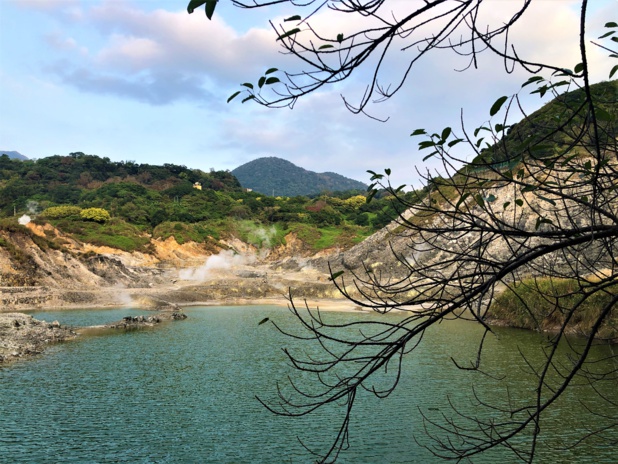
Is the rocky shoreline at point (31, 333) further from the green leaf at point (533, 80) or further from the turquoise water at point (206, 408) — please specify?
the green leaf at point (533, 80)

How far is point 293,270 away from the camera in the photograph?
68.3 m

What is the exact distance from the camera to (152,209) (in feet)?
282

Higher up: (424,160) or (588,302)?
(424,160)

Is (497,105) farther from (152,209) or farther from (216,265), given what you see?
(152,209)

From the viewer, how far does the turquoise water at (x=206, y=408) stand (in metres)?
12.5

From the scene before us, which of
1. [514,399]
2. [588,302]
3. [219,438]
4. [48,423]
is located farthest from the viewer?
[588,302]

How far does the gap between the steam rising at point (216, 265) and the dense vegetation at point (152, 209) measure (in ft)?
11.8

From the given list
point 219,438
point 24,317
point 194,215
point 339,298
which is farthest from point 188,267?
point 219,438

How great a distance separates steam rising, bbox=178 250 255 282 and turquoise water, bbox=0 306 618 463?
3615cm

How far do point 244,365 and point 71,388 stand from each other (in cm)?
721

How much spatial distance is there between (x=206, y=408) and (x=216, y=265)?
5822cm

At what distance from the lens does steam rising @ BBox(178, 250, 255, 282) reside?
64.3m

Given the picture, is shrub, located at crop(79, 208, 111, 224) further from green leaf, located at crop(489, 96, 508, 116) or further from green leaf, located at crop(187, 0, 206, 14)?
green leaf, located at crop(489, 96, 508, 116)

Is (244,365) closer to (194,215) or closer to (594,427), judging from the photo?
(594,427)
